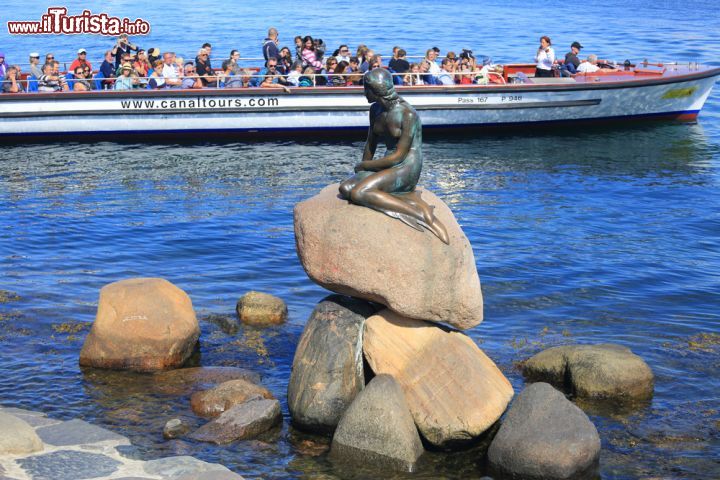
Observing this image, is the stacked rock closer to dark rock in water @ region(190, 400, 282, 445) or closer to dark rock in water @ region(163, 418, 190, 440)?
dark rock in water @ region(190, 400, 282, 445)

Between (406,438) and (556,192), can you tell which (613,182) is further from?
(406,438)

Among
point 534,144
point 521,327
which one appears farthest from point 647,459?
point 534,144

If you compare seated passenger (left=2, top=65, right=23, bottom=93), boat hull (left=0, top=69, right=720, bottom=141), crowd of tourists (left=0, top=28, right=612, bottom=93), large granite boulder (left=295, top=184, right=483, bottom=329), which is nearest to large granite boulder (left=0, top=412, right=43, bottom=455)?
large granite boulder (left=295, top=184, right=483, bottom=329)

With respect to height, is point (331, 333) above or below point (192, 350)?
above

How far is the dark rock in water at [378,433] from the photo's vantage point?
33.3 ft

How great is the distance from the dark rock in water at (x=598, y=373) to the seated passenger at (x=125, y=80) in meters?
17.3

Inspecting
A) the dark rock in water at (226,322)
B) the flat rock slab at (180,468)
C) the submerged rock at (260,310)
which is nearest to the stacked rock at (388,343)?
the flat rock slab at (180,468)

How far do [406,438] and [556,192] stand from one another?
13437mm

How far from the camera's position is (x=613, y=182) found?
23516 mm

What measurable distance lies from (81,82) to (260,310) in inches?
579

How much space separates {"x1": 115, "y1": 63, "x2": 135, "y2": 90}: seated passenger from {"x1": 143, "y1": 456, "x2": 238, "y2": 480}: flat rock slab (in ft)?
60.5

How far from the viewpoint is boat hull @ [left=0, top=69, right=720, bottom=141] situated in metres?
26.8

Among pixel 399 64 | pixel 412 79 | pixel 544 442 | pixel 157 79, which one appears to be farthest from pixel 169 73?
pixel 544 442

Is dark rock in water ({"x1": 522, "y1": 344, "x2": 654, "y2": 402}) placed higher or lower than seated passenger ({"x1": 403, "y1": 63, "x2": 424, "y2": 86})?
lower
